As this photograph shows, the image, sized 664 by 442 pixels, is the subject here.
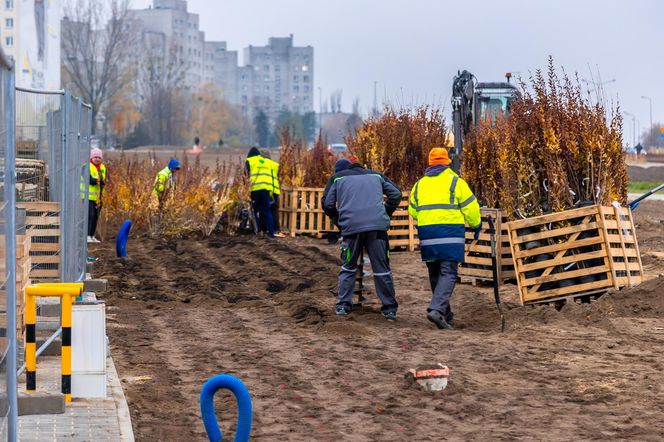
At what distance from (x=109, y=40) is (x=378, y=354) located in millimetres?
94537

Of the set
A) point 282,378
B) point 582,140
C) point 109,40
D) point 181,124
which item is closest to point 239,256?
point 582,140

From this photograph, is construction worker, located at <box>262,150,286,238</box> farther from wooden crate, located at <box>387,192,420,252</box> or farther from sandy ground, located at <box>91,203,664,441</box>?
sandy ground, located at <box>91,203,664,441</box>

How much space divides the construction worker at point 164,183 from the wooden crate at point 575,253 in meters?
11.4

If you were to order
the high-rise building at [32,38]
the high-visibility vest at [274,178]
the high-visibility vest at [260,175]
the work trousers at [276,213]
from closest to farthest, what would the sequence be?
the high-visibility vest at [260,175] < the high-visibility vest at [274,178] < the work trousers at [276,213] < the high-rise building at [32,38]

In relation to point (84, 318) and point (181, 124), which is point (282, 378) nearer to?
point (84, 318)

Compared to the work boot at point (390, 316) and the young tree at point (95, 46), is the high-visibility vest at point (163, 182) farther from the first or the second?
the young tree at point (95, 46)

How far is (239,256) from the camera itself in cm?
2136

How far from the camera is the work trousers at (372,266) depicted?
13250mm

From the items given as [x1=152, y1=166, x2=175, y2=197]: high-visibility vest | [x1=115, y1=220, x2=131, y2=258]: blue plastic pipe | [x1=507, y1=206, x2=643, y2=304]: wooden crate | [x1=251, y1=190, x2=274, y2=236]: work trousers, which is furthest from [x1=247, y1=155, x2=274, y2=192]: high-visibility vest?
[x1=507, y1=206, x2=643, y2=304]: wooden crate

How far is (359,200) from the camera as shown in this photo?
13.3 metres

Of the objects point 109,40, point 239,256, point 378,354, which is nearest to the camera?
point 378,354

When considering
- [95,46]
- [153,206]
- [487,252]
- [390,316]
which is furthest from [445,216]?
[95,46]

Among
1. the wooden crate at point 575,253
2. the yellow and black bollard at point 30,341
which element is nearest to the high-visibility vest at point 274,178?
the wooden crate at point 575,253

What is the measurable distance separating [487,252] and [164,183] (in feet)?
32.8
